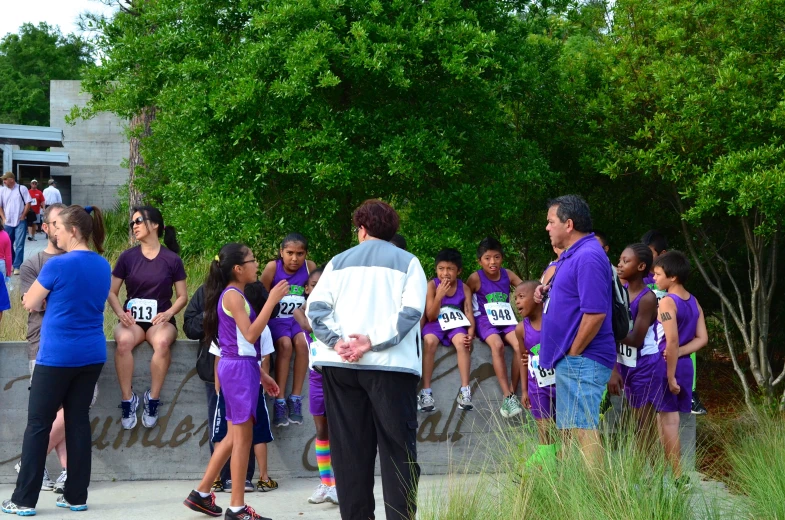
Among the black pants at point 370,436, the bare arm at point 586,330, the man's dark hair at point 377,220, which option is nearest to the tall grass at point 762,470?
the bare arm at point 586,330

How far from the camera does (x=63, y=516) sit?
6.32 meters

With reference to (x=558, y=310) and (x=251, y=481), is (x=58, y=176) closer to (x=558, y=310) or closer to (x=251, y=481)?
(x=251, y=481)

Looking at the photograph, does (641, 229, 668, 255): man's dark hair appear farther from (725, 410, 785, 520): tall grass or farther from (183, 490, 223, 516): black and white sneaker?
(183, 490, 223, 516): black and white sneaker

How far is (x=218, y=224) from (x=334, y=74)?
1.79 meters

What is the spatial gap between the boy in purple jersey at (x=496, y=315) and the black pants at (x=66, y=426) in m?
3.13

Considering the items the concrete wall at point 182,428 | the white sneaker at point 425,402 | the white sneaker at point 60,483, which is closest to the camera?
the white sneaker at point 60,483

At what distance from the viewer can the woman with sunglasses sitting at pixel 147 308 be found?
288 inches

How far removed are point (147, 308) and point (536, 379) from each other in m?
3.19

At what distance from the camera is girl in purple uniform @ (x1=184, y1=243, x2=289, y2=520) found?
589cm

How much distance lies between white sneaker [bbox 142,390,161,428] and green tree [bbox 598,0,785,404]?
495 cm

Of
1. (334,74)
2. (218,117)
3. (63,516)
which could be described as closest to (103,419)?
(63,516)

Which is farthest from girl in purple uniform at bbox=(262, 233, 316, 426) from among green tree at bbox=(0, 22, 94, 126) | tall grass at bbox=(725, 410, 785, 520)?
green tree at bbox=(0, 22, 94, 126)

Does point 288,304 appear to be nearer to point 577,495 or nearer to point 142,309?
point 142,309

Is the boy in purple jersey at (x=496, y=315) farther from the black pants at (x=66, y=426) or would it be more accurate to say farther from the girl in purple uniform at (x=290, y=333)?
the black pants at (x=66, y=426)
